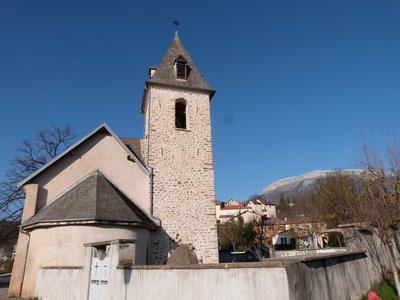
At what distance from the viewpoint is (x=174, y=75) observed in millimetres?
20453

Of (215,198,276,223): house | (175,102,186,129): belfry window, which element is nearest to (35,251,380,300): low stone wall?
(175,102,186,129): belfry window

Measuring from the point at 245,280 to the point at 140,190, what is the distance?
38.3ft

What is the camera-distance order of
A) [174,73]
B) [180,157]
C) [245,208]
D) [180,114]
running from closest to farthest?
[180,157] < [174,73] < [180,114] < [245,208]

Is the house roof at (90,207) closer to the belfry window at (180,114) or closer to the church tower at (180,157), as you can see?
the church tower at (180,157)

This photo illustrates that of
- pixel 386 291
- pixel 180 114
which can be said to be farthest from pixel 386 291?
pixel 180 114

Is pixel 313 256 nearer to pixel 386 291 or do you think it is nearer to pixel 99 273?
pixel 386 291

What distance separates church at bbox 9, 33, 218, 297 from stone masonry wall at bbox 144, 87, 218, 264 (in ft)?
0.19

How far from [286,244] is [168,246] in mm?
34294

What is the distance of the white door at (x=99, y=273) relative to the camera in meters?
8.67

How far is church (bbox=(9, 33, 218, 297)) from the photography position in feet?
41.9

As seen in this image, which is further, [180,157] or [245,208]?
[245,208]

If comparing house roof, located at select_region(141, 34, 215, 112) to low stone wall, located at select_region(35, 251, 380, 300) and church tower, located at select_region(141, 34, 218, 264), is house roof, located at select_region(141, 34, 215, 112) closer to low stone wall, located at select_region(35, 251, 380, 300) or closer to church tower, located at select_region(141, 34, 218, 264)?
church tower, located at select_region(141, 34, 218, 264)

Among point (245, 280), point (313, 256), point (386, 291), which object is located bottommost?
point (386, 291)

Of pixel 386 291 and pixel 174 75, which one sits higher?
pixel 174 75
